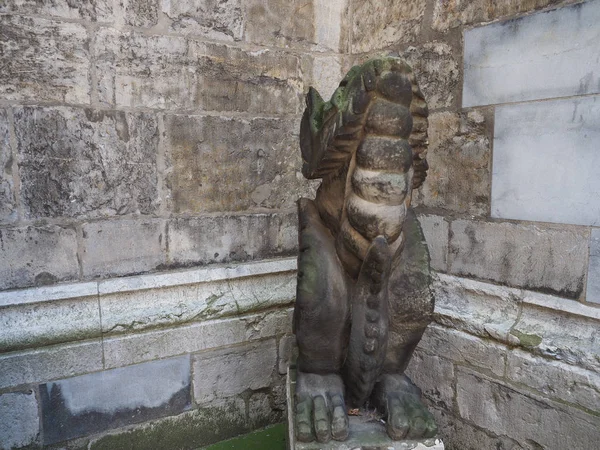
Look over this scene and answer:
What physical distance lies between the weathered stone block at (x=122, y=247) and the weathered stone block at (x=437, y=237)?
1367 mm

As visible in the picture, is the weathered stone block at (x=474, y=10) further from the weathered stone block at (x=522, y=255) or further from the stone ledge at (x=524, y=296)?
the stone ledge at (x=524, y=296)

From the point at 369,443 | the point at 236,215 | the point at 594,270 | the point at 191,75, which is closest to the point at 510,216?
the point at 594,270

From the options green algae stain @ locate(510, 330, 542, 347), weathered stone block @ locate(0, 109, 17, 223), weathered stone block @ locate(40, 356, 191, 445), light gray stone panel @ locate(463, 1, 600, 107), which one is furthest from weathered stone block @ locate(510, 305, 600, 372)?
weathered stone block @ locate(0, 109, 17, 223)

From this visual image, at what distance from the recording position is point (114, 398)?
6.96 feet

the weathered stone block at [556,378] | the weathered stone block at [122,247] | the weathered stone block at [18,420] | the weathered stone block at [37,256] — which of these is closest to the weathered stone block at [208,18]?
the weathered stone block at [122,247]

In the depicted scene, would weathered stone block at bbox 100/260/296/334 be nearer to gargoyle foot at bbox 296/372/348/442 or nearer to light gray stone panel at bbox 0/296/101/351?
light gray stone panel at bbox 0/296/101/351

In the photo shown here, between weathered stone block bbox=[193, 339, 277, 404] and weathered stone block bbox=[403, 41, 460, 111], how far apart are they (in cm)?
156

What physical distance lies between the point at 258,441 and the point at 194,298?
84 centimetres

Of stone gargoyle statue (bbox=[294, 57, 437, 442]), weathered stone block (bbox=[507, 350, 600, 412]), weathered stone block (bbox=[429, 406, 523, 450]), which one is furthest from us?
weathered stone block (bbox=[429, 406, 523, 450])

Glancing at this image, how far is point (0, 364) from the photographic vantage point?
1.86 m

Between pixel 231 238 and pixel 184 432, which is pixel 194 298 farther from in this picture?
pixel 184 432

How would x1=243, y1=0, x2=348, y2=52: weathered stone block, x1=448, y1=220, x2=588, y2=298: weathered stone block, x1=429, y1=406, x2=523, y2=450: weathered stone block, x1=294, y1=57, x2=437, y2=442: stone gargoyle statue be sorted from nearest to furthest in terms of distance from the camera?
x1=294, y1=57, x2=437, y2=442: stone gargoyle statue, x1=448, y1=220, x2=588, y2=298: weathered stone block, x1=429, y1=406, x2=523, y2=450: weathered stone block, x1=243, y1=0, x2=348, y2=52: weathered stone block

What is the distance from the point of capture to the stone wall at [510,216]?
173 centimetres

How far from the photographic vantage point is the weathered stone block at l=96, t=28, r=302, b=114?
6.76ft
